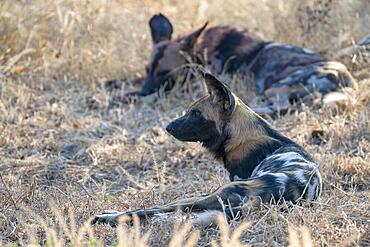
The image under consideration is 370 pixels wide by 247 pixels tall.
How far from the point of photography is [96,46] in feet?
28.2

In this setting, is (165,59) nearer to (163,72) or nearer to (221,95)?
(163,72)

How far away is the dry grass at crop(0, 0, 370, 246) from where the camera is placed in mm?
3779

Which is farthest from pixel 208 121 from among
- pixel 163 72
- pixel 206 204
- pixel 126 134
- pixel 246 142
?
pixel 163 72

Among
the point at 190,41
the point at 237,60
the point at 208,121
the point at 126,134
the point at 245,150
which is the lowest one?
the point at 126,134

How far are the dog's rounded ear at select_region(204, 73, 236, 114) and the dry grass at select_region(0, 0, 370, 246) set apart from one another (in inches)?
17.9

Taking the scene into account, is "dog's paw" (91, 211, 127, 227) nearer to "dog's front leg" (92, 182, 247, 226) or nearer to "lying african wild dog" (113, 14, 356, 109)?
"dog's front leg" (92, 182, 247, 226)

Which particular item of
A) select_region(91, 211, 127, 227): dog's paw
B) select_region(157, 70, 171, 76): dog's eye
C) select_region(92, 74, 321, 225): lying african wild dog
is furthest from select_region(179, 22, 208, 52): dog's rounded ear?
select_region(91, 211, 127, 227): dog's paw

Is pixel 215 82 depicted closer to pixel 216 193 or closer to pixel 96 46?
Result: pixel 216 193

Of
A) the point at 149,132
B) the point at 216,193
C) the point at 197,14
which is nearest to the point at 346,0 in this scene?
the point at 197,14

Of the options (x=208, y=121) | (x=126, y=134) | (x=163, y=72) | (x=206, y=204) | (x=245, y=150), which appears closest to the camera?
(x=206, y=204)

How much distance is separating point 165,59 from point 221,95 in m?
3.16

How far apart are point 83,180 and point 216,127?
1.05 m

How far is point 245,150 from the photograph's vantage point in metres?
4.85

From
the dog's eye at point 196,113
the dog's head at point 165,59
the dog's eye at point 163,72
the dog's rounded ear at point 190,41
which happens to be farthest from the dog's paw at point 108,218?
the dog's rounded ear at point 190,41
